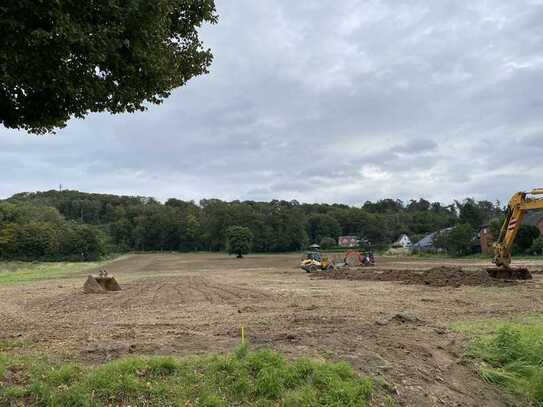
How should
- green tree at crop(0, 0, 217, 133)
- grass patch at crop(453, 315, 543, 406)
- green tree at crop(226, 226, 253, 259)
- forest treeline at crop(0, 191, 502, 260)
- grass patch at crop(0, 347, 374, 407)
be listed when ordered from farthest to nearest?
forest treeline at crop(0, 191, 502, 260)
green tree at crop(226, 226, 253, 259)
grass patch at crop(453, 315, 543, 406)
green tree at crop(0, 0, 217, 133)
grass patch at crop(0, 347, 374, 407)

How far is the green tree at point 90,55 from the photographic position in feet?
19.5

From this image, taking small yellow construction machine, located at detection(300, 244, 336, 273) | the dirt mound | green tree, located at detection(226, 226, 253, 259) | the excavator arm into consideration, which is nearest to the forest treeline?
green tree, located at detection(226, 226, 253, 259)

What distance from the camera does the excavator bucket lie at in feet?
71.4

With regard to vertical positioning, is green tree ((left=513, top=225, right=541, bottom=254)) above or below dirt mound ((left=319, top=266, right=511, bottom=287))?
above

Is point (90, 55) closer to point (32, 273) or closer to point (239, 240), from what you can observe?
point (32, 273)

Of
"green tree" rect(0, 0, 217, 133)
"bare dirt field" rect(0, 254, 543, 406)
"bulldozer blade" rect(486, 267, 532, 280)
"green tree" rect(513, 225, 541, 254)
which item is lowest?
"bare dirt field" rect(0, 254, 543, 406)

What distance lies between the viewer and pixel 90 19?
630cm

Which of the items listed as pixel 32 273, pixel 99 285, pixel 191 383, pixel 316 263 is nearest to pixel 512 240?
pixel 316 263

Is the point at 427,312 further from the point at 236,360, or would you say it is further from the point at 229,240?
the point at 229,240

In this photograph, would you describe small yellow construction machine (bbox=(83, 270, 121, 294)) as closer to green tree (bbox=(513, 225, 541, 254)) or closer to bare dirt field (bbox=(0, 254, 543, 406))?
bare dirt field (bbox=(0, 254, 543, 406))

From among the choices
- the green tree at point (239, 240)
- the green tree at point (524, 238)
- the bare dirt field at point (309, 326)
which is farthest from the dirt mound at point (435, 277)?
the green tree at point (239, 240)

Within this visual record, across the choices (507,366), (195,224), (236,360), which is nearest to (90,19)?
(236,360)

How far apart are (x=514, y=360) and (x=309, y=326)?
3.61 meters

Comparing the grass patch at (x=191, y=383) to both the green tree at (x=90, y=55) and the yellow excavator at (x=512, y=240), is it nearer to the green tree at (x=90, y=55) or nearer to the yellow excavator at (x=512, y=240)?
the green tree at (x=90, y=55)
